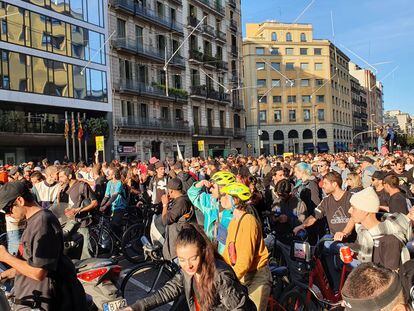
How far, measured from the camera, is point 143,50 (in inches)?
1548

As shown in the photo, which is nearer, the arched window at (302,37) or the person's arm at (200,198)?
the person's arm at (200,198)

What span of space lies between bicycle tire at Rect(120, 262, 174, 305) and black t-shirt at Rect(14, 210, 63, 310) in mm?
2805

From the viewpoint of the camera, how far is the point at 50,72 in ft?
96.2

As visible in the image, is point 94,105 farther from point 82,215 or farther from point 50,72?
point 82,215

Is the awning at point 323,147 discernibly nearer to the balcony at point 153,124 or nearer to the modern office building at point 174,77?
the modern office building at point 174,77

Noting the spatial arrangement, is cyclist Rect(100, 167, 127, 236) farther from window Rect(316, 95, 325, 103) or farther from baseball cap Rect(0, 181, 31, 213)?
window Rect(316, 95, 325, 103)

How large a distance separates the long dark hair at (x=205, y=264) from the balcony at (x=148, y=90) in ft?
113

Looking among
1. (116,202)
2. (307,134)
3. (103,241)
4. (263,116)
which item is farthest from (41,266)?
(307,134)

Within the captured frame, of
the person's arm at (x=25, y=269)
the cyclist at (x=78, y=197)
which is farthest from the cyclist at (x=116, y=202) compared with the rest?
the person's arm at (x=25, y=269)

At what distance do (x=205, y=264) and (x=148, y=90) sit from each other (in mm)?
37583

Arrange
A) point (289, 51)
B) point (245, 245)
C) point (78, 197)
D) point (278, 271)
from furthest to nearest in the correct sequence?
point (289, 51) < point (78, 197) < point (278, 271) < point (245, 245)

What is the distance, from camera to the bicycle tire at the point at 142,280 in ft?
19.5

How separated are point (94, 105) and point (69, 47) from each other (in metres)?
4.34

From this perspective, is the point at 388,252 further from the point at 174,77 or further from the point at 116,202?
the point at 174,77
